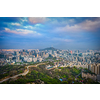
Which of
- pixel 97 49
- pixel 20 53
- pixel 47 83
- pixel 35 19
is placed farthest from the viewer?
pixel 20 53

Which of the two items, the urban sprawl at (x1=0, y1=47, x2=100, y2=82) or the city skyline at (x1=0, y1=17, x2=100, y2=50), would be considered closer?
the city skyline at (x1=0, y1=17, x2=100, y2=50)

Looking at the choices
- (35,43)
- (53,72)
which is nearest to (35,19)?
(35,43)

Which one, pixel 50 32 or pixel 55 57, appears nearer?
pixel 50 32

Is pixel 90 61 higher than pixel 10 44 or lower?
lower

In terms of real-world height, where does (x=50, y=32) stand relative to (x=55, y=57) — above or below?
above

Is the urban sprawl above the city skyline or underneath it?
underneath

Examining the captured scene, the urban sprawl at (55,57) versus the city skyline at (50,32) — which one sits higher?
the city skyline at (50,32)

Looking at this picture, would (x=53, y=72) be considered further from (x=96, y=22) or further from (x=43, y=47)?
(x=96, y=22)

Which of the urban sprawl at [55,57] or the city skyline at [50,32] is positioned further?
the urban sprawl at [55,57]
